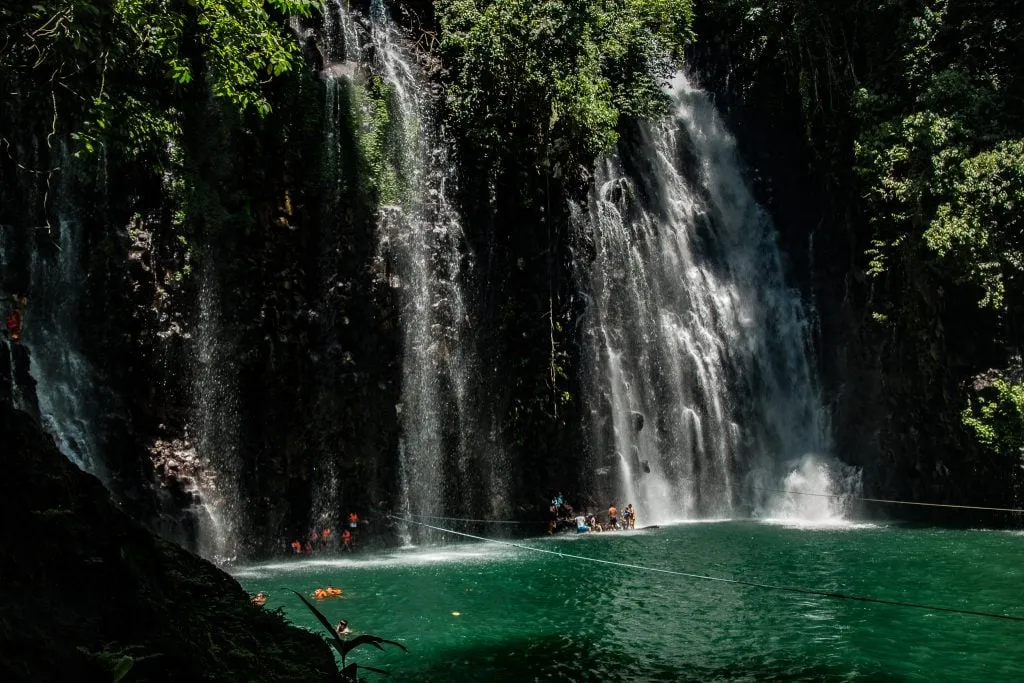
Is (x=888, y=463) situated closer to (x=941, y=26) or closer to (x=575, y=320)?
(x=575, y=320)

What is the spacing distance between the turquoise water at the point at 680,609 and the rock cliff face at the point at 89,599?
4.52m

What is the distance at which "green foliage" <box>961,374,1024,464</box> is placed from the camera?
18.9 meters

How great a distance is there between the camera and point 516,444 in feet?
65.8

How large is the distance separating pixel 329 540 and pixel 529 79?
11141mm

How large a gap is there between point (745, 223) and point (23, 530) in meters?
24.5

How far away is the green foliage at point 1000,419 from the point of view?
1886 cm

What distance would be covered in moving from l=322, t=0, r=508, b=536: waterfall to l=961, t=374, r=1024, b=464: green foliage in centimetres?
1114

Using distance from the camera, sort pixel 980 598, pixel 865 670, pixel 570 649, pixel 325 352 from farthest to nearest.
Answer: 1. pixel 325 352
2. pixel 980 598
3. pixel 570 649
4. pixel 865 670

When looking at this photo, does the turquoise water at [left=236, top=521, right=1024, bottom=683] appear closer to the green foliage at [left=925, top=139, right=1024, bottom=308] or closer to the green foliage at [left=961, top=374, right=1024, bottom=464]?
the green foliage at [left=961, top=374, right=1024, bottom=464]

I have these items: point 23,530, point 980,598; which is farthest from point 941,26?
point 23,530

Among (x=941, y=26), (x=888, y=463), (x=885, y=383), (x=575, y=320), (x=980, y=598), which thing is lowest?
(x=980, y=598)

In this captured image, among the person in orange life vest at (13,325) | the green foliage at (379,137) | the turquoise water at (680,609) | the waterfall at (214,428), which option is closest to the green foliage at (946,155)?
the turquoise water at (680,609)

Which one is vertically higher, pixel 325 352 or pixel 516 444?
pixel 325 352

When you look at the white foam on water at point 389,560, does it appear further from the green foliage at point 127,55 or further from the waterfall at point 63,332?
the green foliage at point 127,55
